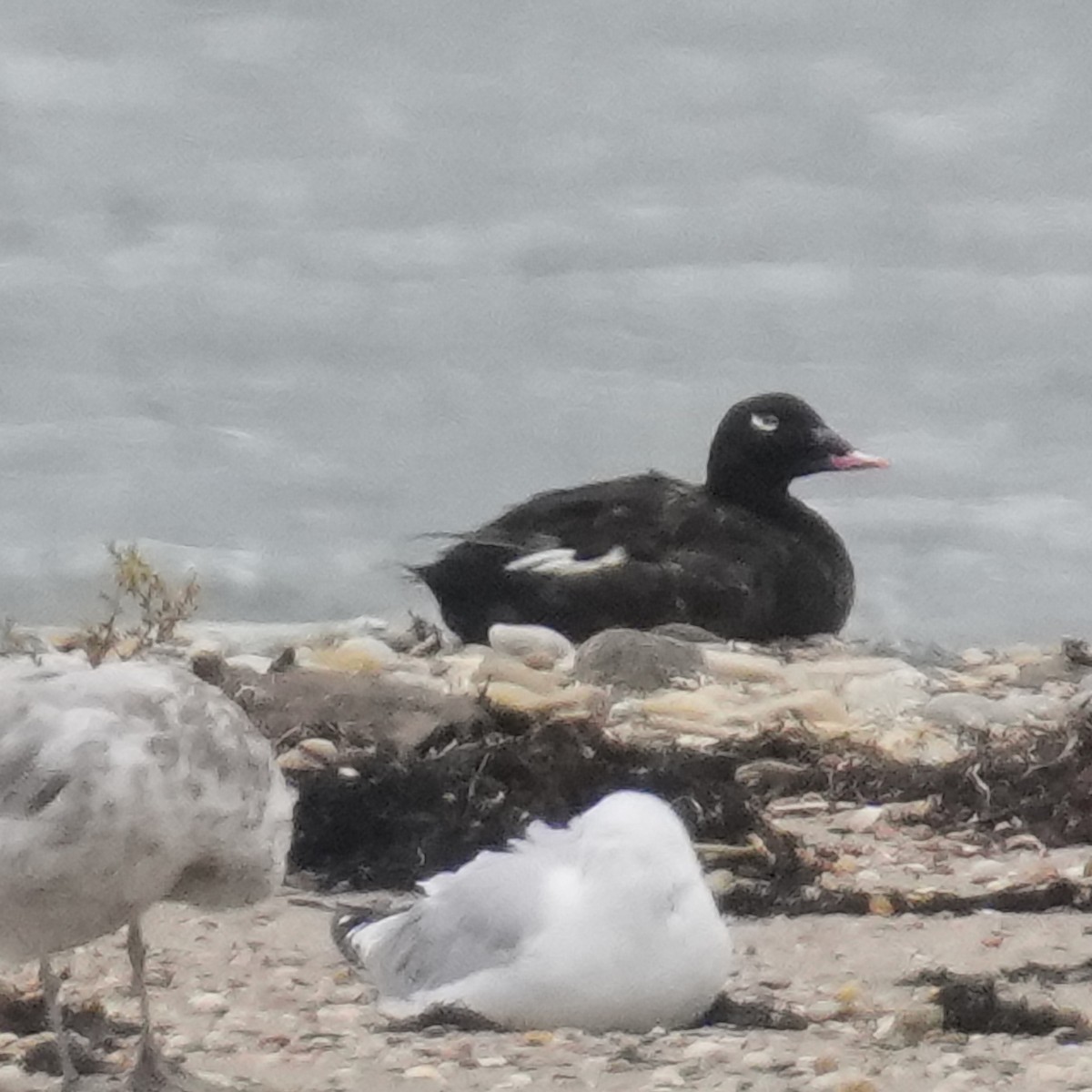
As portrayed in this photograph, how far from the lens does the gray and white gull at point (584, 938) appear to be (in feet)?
16.3

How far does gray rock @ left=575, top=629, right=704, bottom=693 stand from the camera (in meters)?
9.90

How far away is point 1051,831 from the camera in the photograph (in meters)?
7.20

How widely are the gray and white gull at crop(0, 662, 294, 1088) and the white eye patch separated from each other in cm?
930

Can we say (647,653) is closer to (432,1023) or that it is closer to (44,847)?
(432,1023)

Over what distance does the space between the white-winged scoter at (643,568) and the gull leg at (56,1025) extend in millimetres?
7665

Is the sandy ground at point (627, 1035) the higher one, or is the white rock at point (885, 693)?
the white rock at point (885, 693)

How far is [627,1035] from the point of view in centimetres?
502

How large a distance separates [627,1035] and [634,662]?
503cm

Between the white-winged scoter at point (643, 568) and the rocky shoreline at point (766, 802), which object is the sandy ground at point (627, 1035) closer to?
the rocky shoreline at point (766, 802)

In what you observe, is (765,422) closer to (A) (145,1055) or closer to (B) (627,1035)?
(B) (627,1035)

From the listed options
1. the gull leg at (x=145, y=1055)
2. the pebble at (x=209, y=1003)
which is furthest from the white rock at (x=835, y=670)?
the gull leg at (x=145, y=1055)

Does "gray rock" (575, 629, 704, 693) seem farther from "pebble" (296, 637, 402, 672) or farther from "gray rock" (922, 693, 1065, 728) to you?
"gray rock" (922, 693, 1065, 728)

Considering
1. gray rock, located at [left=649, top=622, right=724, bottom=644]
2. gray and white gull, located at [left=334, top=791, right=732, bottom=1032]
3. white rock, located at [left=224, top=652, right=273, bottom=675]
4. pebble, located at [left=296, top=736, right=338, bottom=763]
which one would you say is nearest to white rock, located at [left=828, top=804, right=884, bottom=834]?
pebble, located at [left=296, top=736, right=338, bottom=763]

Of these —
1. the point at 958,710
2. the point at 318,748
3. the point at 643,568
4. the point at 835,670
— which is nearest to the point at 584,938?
the point at 318,748
